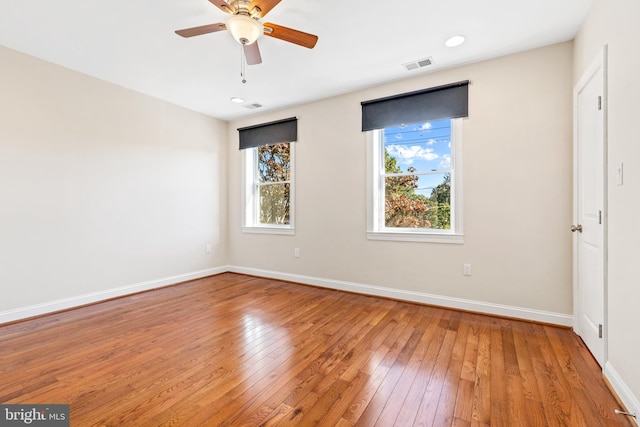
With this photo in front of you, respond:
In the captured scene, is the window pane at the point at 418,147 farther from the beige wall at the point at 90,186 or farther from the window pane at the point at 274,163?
the beige wall at the point at 90,186

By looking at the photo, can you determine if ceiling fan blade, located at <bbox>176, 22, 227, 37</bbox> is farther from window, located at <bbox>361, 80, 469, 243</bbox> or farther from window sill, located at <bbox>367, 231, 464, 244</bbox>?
window sill, located at <bbox>367, 231, 464, 244</bbox>

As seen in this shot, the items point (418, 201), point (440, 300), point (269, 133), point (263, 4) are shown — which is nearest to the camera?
point (263, 4)

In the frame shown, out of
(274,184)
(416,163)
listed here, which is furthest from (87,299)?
(416,163)

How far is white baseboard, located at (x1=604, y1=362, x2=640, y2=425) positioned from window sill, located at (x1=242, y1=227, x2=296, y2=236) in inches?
136

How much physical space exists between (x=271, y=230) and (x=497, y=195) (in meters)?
3.11

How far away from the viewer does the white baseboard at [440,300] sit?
2731 millimetres

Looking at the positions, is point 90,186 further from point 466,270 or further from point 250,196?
point 466,270

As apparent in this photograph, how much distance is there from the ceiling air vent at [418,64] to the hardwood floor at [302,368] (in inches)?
104

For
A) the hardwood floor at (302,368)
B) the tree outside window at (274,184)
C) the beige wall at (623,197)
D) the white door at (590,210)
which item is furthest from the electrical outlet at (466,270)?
the tree outside window at (274,184)

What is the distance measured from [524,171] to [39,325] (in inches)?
193

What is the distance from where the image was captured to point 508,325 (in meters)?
2.73

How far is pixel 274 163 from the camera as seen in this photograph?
189 inches

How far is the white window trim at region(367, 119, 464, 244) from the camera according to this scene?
3.15 m

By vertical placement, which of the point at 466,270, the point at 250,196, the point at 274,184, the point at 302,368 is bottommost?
the point at 302,368
